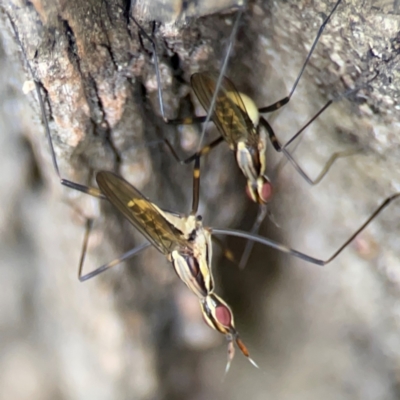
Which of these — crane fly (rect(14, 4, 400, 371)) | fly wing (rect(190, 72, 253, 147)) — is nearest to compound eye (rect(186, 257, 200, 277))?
crane fly (rect(14, 4, 400, 371))

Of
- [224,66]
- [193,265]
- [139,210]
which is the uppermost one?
[224,66]

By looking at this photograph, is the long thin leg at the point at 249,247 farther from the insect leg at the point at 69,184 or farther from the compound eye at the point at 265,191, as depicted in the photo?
the insect leg at the point at 69,184

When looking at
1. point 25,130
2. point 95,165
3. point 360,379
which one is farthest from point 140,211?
point 360,379

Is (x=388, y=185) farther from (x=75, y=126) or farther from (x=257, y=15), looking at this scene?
(x=75, y=126)

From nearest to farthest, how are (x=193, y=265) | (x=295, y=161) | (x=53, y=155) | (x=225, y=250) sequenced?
(x=53, y=155)
(x=193, y=265)
(x=295, y=161)
(x=225, y=250)

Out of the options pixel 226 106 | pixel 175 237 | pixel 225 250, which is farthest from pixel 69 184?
pixel 225 250

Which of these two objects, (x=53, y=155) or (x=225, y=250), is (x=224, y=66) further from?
(x=225, y=250)

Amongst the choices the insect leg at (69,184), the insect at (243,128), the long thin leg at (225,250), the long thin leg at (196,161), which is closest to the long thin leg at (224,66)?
the insect at (243,128)
